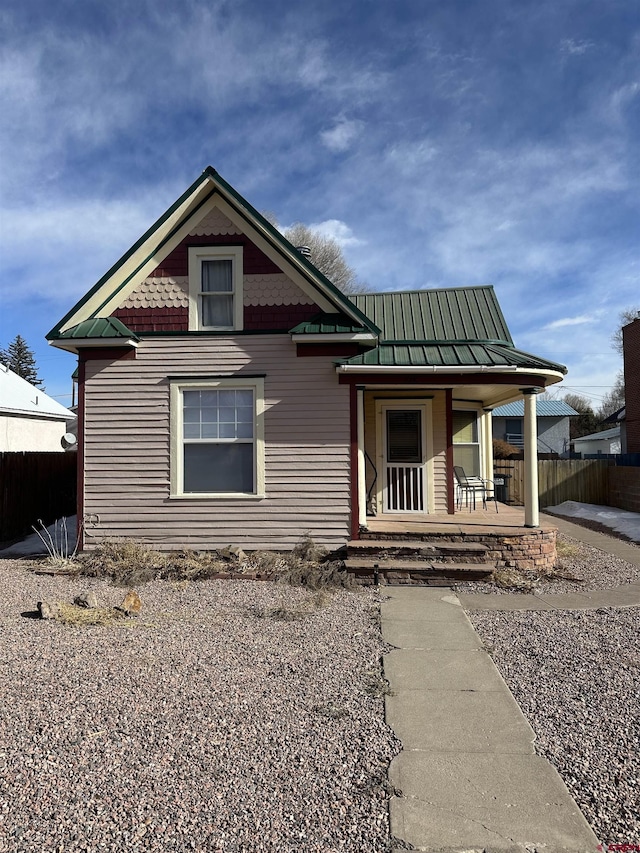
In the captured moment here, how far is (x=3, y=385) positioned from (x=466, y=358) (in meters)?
17.7

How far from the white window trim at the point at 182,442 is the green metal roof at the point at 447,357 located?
1491 mm

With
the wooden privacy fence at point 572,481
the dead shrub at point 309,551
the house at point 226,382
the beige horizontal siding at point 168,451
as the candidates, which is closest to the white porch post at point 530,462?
the house at point 226,382

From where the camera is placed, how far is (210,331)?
28.7ft

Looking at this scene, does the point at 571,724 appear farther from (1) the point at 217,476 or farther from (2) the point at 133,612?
(1) the point at 217,476

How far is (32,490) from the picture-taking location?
466 inches

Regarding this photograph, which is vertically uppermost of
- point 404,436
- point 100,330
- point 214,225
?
point 214,225

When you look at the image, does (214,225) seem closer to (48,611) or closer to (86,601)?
(86,601)

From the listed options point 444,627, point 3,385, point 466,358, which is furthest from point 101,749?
point 3,385

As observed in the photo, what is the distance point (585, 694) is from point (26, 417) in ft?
64.4

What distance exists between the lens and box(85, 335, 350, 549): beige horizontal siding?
8.58 metres

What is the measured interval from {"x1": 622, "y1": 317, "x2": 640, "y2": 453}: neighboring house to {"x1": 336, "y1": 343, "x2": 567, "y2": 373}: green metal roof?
15.5 metres

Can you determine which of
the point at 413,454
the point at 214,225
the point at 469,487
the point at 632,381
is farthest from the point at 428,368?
the point at 632,381

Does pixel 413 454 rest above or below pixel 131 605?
above

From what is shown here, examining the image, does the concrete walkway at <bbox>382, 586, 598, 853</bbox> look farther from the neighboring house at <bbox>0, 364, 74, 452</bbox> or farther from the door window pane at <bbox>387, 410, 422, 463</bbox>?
the neighboring house at <bbox>0, 364, 74, 452</bbox>
